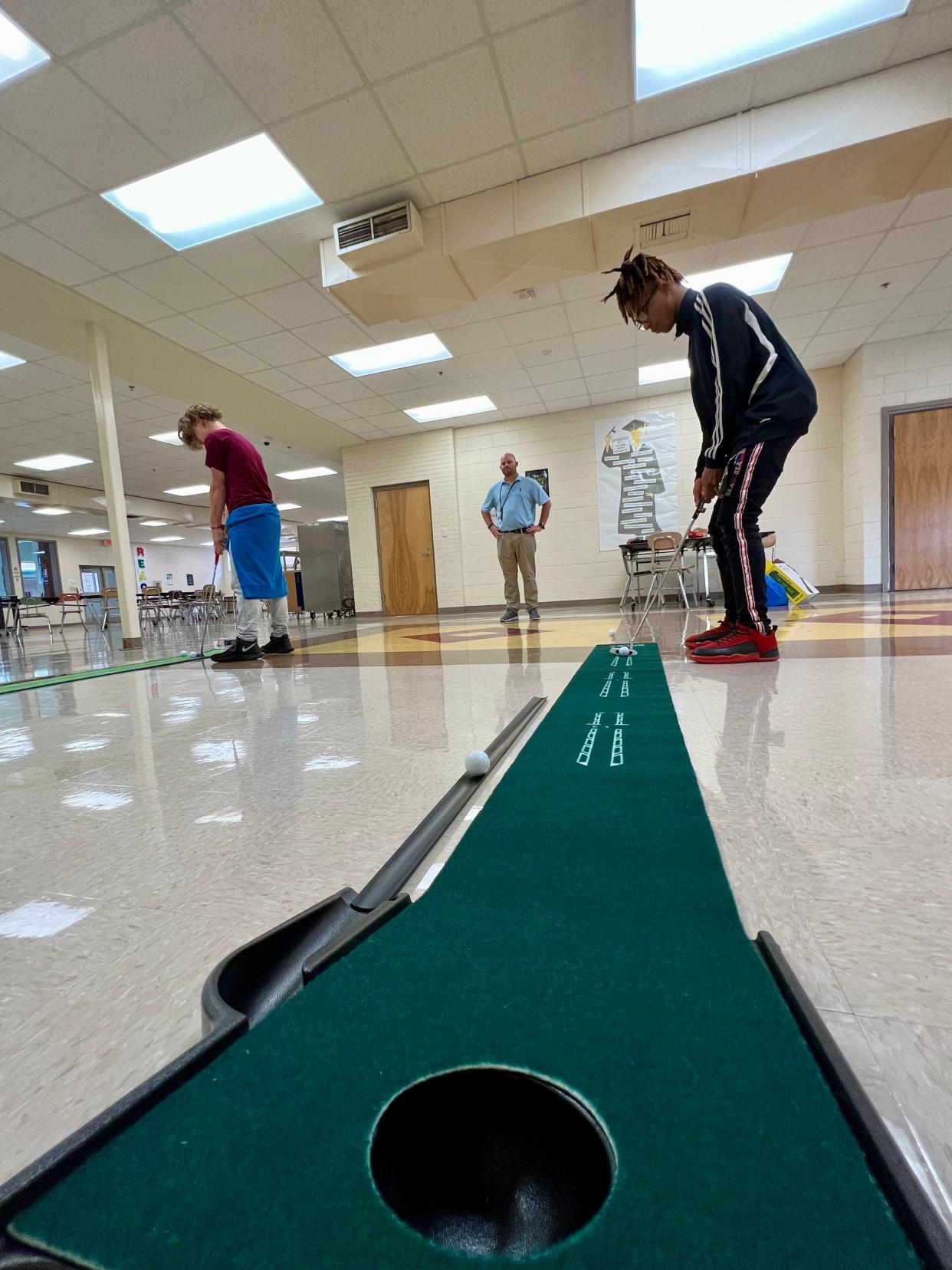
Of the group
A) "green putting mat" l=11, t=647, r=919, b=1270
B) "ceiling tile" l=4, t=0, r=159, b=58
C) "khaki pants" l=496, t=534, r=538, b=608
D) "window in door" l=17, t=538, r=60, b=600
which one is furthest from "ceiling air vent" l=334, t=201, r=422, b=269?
"window in door" l=17, t=538, r=60, b=600

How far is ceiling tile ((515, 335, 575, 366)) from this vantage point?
5.76 meters

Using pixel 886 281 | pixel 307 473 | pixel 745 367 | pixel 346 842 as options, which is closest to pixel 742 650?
pixel 745 367

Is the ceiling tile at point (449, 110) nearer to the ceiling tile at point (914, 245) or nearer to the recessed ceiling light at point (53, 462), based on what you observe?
the ceiling tile at point (914, 245)

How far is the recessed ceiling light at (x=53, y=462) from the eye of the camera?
29.3ft

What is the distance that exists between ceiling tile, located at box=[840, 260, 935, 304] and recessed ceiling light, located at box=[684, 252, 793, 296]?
771 mm

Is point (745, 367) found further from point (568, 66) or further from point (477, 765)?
point (568, 66)

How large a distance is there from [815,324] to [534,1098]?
7.37m

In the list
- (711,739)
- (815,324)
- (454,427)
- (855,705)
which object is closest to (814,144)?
(815,324)

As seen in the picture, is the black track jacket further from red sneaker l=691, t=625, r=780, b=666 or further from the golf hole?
the golf hole

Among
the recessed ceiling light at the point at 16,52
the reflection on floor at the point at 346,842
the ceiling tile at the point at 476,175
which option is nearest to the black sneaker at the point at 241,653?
the reflection on floor at the point at 346,842

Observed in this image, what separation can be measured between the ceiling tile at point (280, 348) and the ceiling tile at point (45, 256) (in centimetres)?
140

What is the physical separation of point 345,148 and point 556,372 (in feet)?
12.5

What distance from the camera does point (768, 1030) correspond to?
37 cm

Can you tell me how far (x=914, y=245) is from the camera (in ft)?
14.5
